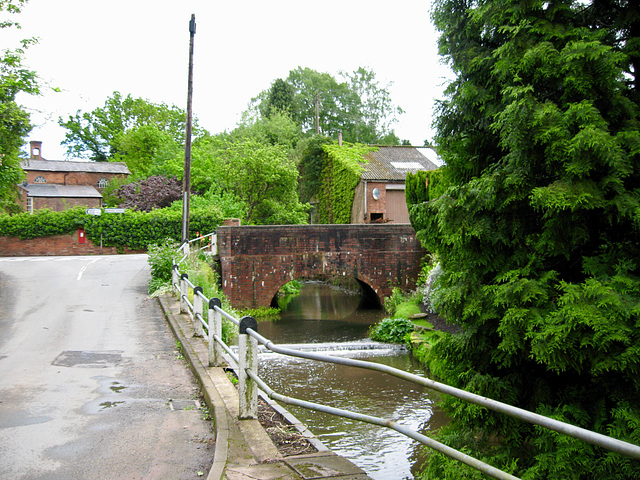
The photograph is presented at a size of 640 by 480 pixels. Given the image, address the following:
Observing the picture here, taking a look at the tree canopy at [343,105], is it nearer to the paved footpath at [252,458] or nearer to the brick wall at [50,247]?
the brick wall at [50,247]

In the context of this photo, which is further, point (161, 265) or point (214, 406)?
point (161, 265)

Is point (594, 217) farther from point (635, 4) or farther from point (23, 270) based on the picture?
point (23, 270)

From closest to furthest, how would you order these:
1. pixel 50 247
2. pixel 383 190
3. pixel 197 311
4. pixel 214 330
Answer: pixel 214 330 < pixel 197 311 < pixel 50 247 < pixel 383 190

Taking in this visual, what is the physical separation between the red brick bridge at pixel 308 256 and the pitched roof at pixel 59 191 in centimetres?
3115

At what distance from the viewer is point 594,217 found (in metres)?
5.74

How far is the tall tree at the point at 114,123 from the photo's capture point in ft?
192

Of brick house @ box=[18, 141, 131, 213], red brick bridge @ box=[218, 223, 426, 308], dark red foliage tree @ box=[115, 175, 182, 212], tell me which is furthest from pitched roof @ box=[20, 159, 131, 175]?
red brick bridge @ box=[218, 223, 426, 308]

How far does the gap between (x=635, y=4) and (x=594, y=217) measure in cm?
239

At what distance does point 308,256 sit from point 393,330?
594cm

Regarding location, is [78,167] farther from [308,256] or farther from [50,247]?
[308,256]

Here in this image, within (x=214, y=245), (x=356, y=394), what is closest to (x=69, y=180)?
(x=214, y=245)

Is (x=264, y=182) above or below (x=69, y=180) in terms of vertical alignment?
below

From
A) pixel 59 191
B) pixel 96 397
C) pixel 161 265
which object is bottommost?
pixel 96 397

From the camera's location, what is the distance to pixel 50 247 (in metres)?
29.3
